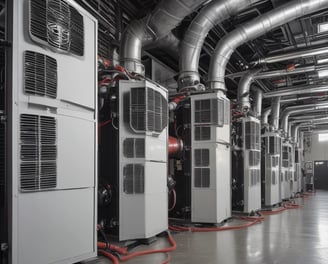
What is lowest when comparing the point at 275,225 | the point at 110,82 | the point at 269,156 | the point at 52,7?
the point at 275,225

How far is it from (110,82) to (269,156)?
20.5ft

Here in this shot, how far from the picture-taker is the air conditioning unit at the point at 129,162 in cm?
391

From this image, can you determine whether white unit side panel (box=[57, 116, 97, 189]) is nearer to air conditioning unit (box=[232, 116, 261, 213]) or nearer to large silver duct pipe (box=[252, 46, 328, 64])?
air conditioning unit (box=[232, 116, 261, 213])

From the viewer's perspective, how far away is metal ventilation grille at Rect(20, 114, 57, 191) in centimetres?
240

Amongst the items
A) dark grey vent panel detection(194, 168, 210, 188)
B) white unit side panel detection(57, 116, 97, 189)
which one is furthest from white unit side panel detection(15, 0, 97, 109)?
dark grey vent panel detection(194, 168, 210, 188)

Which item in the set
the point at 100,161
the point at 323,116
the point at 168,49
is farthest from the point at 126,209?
the point at 323,116

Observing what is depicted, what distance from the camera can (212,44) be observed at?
7.45m

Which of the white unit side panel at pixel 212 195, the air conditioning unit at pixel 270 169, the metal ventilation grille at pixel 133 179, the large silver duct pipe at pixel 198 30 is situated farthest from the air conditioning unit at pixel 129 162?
the air conditioning unit at pixel 270 169

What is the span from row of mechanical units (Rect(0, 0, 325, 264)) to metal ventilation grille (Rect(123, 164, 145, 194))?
1cm

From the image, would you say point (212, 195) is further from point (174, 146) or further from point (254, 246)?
point (254, 246)

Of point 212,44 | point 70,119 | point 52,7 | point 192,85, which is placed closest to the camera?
point 52,7

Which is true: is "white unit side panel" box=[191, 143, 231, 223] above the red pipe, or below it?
below

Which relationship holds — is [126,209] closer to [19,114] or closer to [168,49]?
[19,114]

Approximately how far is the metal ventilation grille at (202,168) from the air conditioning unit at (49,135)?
2.68 m
